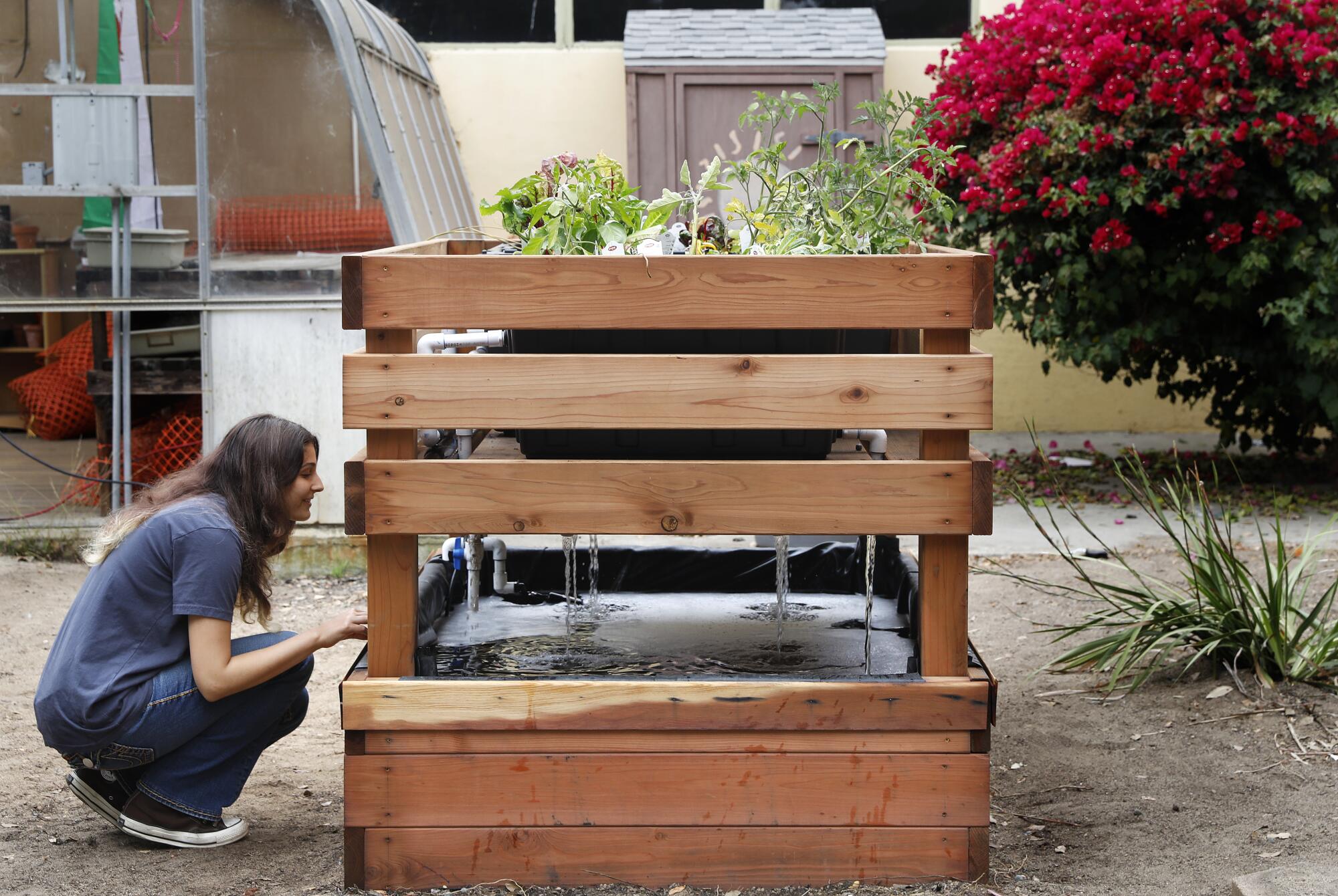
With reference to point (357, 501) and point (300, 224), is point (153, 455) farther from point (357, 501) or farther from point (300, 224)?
point (357, 501)

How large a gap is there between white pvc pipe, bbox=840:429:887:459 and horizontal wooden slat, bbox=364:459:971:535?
0.32 m

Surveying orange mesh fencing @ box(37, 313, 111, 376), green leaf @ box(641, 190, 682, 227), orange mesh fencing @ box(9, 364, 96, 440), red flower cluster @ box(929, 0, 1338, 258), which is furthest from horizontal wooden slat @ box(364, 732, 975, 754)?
orange mesh fencing @ box(9, 364, 96, 440)

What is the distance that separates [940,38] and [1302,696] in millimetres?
5875

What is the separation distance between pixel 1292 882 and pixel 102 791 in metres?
2.68

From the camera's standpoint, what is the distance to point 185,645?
312 cm

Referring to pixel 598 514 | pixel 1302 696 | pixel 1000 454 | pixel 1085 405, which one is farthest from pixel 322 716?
pixel 1085 405

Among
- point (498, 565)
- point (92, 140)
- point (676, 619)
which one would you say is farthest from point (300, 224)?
point (676, 619)

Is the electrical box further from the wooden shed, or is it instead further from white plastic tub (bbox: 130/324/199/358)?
the wooden shed

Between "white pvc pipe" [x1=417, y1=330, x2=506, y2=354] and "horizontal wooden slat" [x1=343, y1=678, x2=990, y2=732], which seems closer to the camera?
"horizontal wooden slat" [x1=343, y1=678, x2=990, y2=732]

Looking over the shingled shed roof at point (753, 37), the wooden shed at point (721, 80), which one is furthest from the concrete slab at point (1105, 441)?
the shingled shed roof at point (753, 37)

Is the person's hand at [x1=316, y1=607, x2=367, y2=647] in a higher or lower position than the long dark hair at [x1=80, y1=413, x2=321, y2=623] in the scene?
lower

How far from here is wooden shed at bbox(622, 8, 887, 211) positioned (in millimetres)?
8273

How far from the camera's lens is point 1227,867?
3074 millimetres

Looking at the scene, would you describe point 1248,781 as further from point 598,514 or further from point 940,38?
point 940,38
